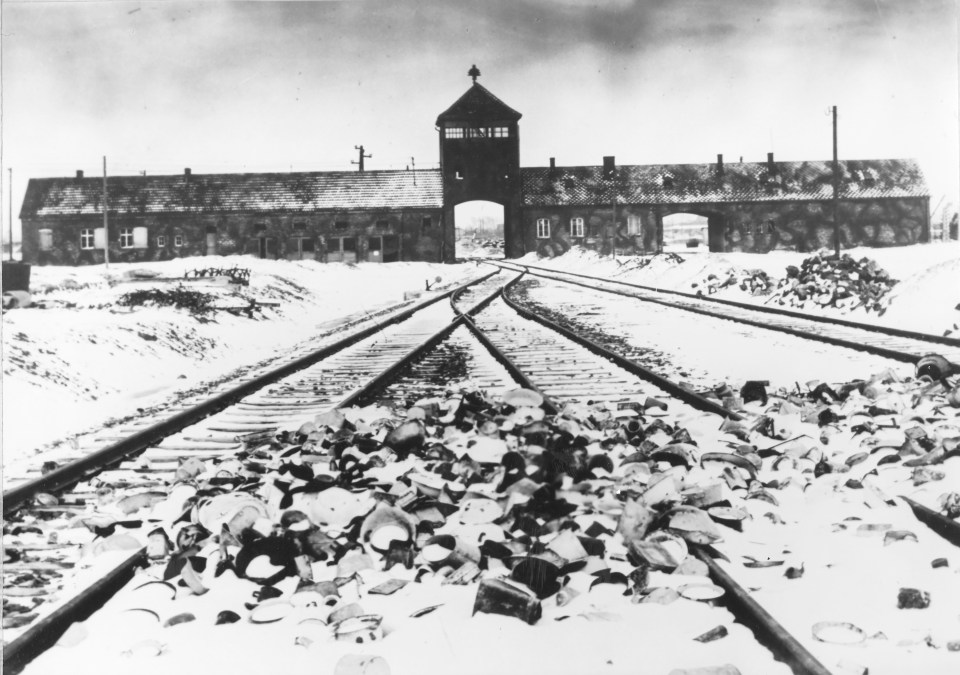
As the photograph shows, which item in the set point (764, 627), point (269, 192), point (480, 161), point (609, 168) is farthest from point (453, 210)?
point (764, 627)

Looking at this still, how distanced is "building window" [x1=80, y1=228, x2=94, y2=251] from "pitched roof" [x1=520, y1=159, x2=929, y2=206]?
23.5 m

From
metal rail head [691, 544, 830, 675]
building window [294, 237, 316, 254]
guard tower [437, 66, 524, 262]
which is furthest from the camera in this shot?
building window [294, 237, 316, 254]

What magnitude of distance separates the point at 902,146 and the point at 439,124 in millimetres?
4251

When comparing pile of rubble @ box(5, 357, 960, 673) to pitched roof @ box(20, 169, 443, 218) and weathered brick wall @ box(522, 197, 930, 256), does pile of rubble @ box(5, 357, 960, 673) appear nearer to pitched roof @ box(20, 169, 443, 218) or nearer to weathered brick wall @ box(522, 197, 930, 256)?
pitched roof @ box(20, 169, 443, 218)

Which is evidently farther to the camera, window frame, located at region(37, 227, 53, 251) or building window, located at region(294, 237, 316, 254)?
building window, located at region(294, 237, 316, 254)

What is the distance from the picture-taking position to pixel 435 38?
5.73m

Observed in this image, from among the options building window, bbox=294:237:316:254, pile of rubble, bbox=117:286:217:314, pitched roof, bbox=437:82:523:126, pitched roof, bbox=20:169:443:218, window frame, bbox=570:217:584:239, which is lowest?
pile of rubble, bbox=117:286:217:314

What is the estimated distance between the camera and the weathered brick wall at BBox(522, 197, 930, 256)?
41.5 meters

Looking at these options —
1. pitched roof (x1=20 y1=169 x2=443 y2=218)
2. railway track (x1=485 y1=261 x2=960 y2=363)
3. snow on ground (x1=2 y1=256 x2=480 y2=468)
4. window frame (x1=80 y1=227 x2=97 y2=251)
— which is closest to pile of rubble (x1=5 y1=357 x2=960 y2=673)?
snow on ground (x1=2 y1=256 x2=480 y2=468)

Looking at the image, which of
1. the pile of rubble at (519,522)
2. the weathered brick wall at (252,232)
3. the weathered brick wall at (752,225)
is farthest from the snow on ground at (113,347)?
the weathered brick wall at (752,225)

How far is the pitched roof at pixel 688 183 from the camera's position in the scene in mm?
43656

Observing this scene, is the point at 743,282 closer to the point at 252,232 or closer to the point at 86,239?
the point at 252,232

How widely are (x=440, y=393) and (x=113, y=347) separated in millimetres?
3932

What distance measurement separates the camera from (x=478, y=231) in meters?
114
